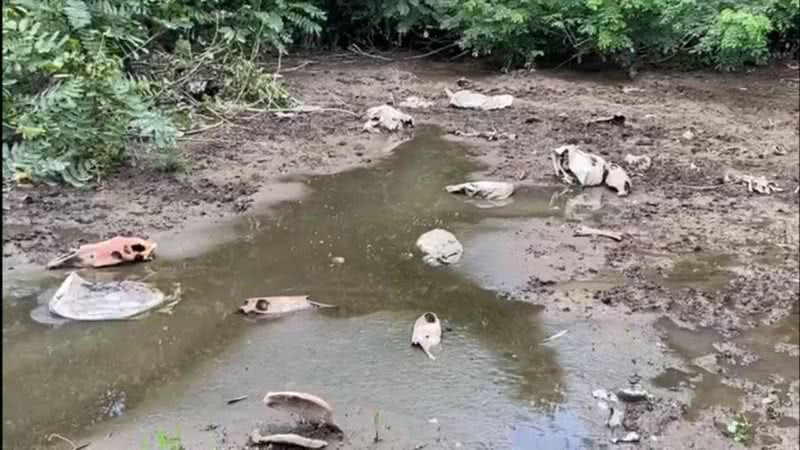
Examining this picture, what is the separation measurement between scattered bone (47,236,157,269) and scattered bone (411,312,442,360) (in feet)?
4.82

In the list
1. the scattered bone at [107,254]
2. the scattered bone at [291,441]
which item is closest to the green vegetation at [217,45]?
the scattered bone at [107,254]

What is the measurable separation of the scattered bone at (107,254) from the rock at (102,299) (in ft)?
0.52

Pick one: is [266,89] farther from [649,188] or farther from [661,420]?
[661,420]

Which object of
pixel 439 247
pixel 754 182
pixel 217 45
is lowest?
pixel 439 247

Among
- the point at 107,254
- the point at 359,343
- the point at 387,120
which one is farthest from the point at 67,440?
the point at 387,120

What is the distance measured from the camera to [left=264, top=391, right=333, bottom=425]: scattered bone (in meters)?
2.87

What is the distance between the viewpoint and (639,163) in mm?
5582

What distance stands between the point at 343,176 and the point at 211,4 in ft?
9.84

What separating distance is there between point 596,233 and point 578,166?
0.90 metres

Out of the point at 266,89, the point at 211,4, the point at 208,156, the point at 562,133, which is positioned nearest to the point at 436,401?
the point at 208,156

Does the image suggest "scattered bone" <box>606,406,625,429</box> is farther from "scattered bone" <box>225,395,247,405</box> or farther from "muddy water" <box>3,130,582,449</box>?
"scattered bone" <box>225,395,247,405</box>

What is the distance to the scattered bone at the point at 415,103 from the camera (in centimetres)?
744

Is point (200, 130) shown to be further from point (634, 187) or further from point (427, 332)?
point (427, 332)

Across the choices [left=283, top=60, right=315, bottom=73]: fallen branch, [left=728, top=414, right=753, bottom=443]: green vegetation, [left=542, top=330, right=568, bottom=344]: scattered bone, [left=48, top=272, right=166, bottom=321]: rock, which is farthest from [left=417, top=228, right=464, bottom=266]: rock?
[left=283, top=60, right=315, bottom=73]: fallen branch
